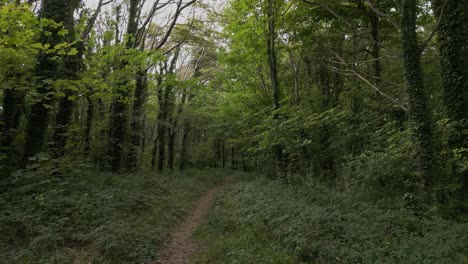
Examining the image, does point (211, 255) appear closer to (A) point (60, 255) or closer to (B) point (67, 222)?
(A) point (60, 255)

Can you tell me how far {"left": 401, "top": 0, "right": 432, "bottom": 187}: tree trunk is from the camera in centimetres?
615

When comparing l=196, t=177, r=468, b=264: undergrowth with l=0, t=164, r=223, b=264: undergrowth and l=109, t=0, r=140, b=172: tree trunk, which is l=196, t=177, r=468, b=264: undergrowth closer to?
l=0, t=164, r=223, b=264: undergrowth

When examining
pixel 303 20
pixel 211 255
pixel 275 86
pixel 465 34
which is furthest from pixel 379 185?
pixel 303 20

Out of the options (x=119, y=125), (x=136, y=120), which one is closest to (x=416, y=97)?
(x=119, y=125)

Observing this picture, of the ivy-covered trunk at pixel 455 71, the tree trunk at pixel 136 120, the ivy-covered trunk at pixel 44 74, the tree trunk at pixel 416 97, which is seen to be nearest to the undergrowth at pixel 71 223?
the ivy-covered trunk at pixel 44 74

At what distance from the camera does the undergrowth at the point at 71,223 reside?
5082mm

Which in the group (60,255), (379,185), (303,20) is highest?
(303,20)

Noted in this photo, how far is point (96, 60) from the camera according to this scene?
10.5 m

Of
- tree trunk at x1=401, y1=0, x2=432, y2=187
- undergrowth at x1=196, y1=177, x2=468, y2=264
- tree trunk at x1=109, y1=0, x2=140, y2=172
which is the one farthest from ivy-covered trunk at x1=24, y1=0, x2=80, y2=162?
tree trunk at x1=401, y1=0, x2=432, y2=187

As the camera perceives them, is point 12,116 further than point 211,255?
Yes

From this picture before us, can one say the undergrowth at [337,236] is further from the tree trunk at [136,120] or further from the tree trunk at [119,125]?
the tree trunk at [136,120]

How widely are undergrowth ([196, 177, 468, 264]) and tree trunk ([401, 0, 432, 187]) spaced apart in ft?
3.68

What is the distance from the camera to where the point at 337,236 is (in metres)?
5.46

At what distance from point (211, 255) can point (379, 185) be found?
16.5ft
